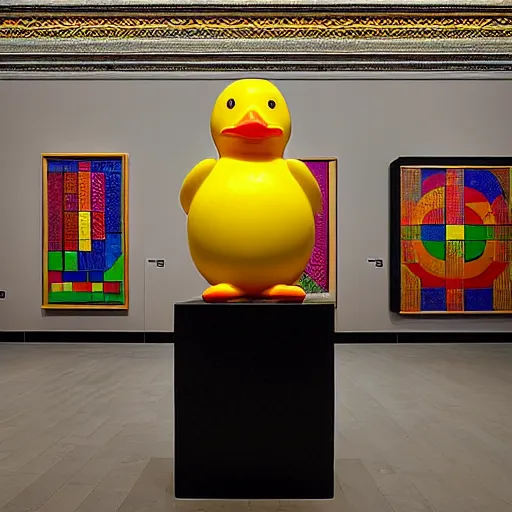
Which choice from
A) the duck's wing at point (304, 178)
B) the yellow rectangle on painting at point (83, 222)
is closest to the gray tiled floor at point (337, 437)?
the duck's wing at point (304, 178)

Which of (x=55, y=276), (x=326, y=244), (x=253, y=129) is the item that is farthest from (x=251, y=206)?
(x=55, y=276)

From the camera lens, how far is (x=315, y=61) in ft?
32.4

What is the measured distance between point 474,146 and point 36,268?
20.9 feet

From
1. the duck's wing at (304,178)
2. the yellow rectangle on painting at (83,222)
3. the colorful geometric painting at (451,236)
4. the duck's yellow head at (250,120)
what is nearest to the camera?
the duck's yellow head at (250,120)

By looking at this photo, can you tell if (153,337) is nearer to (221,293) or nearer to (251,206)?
(221,293)

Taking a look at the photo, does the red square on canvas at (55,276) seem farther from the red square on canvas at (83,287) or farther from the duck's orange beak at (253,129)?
the duck's orange beak at (253,129)

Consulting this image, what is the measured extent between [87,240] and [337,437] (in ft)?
20.8

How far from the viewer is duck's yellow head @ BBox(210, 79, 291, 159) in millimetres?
3312

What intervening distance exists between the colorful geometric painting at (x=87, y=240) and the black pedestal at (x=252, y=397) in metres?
6.95

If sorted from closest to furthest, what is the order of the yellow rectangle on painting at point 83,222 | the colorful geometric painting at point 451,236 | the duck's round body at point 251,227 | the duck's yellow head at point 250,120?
1. the duck's round body at point 251,227
2. the duck's yellow head at point 250,120
3. the colorful geometric painting at point 451,236
4. the yellow rectangle on painting at point 83,222

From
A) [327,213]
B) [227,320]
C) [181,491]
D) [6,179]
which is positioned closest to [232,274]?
[227,320]

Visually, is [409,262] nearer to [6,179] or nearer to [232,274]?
[6,179]

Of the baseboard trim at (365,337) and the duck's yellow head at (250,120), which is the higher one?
the duck's yellow head at (250,120)

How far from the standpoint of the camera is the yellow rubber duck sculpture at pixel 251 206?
3193 mm
